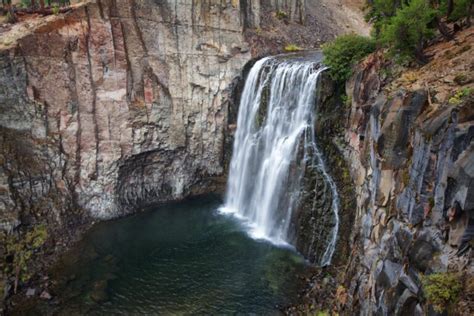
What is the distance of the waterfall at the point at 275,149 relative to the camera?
61.4 ft

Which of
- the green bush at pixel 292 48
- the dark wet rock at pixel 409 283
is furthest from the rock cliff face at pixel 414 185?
the green bush at pixel 292 48

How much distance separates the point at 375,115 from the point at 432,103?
8.53 feet

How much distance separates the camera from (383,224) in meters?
11.4

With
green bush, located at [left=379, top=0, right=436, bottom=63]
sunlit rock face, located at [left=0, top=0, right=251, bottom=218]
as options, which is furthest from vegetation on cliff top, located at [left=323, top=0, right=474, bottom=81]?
sunlit rock face, located at [left=0, top=0, right=251, bottom=218]

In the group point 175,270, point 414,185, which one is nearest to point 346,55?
point 414,185

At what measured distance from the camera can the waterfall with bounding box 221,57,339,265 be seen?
18703mm

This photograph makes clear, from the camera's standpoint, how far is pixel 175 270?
17.5 meters

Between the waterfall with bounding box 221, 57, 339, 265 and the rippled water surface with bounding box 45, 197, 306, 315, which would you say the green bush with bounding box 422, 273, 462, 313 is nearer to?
the rippled water surface with bounding box 45, 197, 306, 315

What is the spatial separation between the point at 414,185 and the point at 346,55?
9.64m

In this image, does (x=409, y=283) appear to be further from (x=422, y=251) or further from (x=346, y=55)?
(x=346, y=55)

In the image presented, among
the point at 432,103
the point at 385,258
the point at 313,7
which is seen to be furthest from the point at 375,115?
the point at 313,7

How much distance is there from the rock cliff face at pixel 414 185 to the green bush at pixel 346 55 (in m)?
2.77

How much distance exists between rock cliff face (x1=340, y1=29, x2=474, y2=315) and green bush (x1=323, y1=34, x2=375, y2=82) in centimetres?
277

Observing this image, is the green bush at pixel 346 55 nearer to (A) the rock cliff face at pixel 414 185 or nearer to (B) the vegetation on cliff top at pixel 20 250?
(A) the rock cliff face at pixel 414 185
